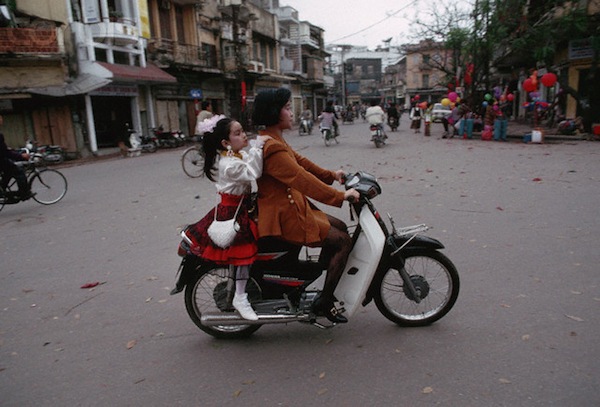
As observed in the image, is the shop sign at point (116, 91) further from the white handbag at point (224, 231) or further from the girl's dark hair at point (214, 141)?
the white handbag at point (224, 231)

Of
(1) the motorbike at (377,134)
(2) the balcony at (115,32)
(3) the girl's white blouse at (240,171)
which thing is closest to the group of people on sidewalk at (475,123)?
(1) the motorbike at (377,134)

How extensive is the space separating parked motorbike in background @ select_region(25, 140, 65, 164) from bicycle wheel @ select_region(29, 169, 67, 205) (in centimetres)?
955

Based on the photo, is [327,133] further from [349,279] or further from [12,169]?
[349,279]

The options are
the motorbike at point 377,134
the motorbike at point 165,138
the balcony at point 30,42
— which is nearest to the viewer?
the balcony at point 30,42

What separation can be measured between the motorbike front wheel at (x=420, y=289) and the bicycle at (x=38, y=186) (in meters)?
7.42

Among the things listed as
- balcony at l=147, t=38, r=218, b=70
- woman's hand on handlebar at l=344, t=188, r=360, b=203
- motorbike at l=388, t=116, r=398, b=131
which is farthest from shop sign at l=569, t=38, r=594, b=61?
woman's hand on handlebar at l=344, t=188, r=360, b=203

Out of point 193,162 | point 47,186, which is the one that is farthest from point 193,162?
point 47,186

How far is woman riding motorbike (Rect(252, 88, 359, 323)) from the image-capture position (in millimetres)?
2938

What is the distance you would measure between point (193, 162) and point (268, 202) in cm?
874

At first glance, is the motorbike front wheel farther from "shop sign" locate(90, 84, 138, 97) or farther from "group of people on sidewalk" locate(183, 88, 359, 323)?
"shop sign" locate(90, 84, 138, 97)

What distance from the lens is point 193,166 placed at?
11664 mm

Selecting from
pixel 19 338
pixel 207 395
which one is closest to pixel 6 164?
pixel 19 338

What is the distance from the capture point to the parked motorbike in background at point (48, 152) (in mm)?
17383

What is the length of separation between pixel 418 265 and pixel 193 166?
9135mm
